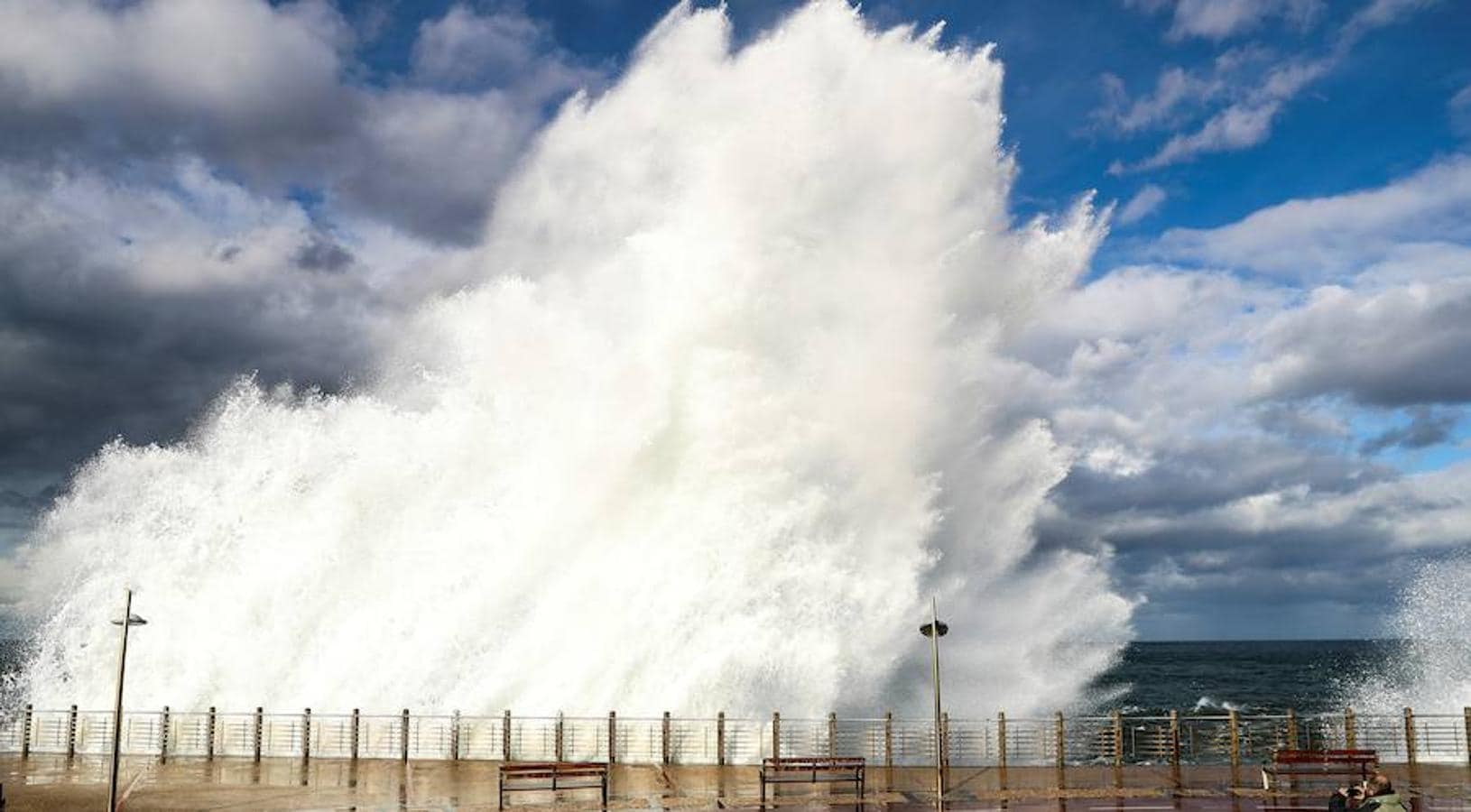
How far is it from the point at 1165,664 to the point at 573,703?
13607cm

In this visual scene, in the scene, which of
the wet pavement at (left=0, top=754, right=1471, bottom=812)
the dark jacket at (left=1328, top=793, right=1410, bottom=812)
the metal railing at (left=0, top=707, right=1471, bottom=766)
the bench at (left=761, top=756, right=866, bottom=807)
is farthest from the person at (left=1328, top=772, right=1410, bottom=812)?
the metal railing at (left=0, top=707, right=1471, bottom=766)

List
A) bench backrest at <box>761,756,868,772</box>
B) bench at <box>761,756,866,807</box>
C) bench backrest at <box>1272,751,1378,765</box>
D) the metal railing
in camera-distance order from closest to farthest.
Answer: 1. bench at <box>761,756,866,807</box>
2. bench backrest at <box>761,756,868,772</box>
3. bench backrest at <box>1272,751,1378,765</box>
4. the metal railing

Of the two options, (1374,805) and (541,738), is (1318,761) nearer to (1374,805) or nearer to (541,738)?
(1374,805)

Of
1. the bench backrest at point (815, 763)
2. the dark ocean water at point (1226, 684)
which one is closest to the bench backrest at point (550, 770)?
the bench backrest at point (815, 763)

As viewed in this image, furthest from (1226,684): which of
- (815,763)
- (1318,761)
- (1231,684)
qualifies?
(815,763)

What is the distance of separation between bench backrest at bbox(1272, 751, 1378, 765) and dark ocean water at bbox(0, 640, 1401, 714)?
30.6m

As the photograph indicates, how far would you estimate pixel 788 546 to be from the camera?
37.6 meters

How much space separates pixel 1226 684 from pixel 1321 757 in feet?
316

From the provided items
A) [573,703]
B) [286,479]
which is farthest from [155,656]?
[573,703]

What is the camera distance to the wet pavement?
21812 mm

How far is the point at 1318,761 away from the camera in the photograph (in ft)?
80.5

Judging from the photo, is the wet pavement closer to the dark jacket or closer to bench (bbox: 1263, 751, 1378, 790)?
bench (bbox: 1263, 751, 1378, 790)

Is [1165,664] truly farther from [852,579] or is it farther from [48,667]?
[48,667]

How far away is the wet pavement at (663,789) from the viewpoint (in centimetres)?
2181
